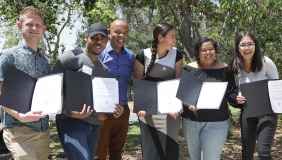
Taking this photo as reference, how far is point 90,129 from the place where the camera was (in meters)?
3.33

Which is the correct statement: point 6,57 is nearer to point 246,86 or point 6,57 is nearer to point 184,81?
point 184,81

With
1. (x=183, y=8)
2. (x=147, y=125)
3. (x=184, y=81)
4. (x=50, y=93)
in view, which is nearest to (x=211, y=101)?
(x=184, y=81)

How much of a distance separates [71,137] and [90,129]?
260mm

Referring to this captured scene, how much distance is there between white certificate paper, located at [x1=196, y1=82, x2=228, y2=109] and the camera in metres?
3.36

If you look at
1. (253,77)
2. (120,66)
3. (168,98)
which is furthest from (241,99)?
(120,66)

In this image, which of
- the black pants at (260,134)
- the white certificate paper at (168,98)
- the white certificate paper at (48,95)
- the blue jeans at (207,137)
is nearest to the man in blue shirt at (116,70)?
the white certificate paper at (168,98)

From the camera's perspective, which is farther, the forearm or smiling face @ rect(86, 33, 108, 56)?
smiling face @ rect(86, 33, 108, 56)

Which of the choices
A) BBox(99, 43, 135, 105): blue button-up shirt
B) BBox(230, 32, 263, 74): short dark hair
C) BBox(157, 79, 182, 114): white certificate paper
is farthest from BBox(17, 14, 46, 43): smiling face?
BBox(230, 32, 263, 74): short dark hair

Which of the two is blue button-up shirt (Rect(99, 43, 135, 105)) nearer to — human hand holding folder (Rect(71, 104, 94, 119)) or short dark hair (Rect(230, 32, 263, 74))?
human hand holding folder (Rect(71, 104, 94, 119))

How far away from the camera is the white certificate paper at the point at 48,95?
107 inches

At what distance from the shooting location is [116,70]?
3941 millimetres

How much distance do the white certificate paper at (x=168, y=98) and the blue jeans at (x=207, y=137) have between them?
357 millimetres

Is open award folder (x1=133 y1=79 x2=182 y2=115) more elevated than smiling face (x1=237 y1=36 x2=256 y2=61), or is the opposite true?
smiling face (x1=237 y1=36 x2=256 y2=61)

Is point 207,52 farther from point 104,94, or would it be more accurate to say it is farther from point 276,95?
point 104,94
